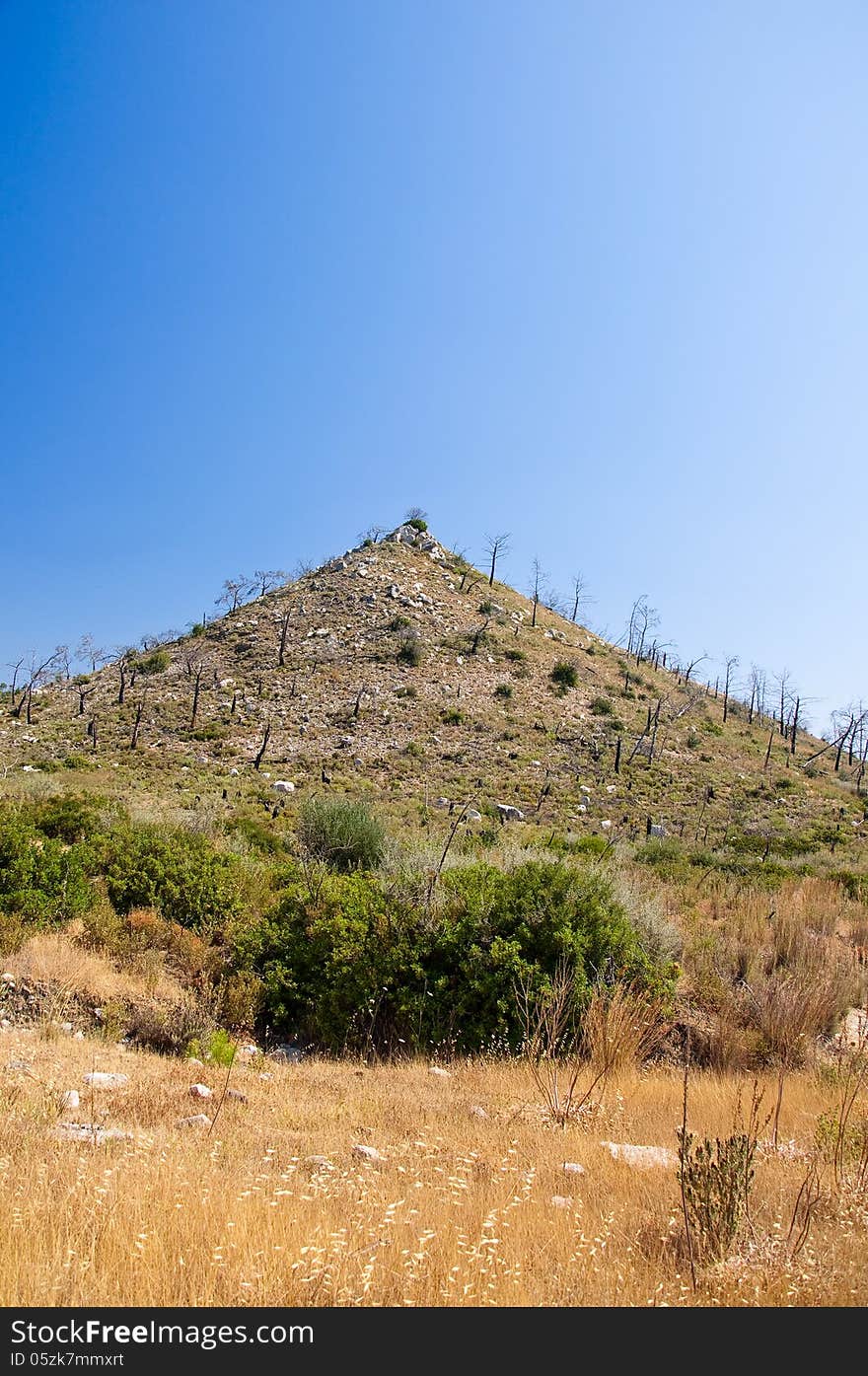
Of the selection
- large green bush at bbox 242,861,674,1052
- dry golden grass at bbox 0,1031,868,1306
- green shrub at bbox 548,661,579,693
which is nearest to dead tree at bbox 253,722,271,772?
green shrub at bbox 548,661,579,693

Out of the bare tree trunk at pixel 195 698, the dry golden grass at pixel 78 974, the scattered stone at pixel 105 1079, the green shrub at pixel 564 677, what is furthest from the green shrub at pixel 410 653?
the scattered stone at pixel 105 1079

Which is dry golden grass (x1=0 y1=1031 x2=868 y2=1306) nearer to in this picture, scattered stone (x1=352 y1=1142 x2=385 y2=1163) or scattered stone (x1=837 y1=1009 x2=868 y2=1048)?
scattered stone (x1=352 y1=1142 x2=385 y2=1163)

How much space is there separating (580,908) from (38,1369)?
6.03 metres

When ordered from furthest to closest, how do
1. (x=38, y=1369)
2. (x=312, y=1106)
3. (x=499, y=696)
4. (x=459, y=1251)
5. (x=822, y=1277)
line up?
(x=499, y=696), (x=312, y=1106), (x=459, y=1251), (x=822, y=1277), (x=38, y=1369)

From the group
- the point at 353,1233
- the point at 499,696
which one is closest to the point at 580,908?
the point at 353,1233

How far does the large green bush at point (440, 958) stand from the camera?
6.86 metres

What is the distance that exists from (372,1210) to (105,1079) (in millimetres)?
3034

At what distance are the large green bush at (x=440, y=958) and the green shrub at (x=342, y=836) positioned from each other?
4592 mm

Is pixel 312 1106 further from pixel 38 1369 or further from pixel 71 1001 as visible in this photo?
pixel 71 1001

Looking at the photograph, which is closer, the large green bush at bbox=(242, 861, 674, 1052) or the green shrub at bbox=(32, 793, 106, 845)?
the large green bush at bbox=(242, 861, 674, 1052)

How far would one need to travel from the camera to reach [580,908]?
298 inches

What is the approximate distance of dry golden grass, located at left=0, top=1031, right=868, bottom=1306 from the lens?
267cm

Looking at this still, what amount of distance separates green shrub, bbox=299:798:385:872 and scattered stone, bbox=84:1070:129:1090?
7.06 meters

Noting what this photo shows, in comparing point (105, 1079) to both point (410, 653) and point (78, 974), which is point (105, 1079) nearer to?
point (78, 974)
